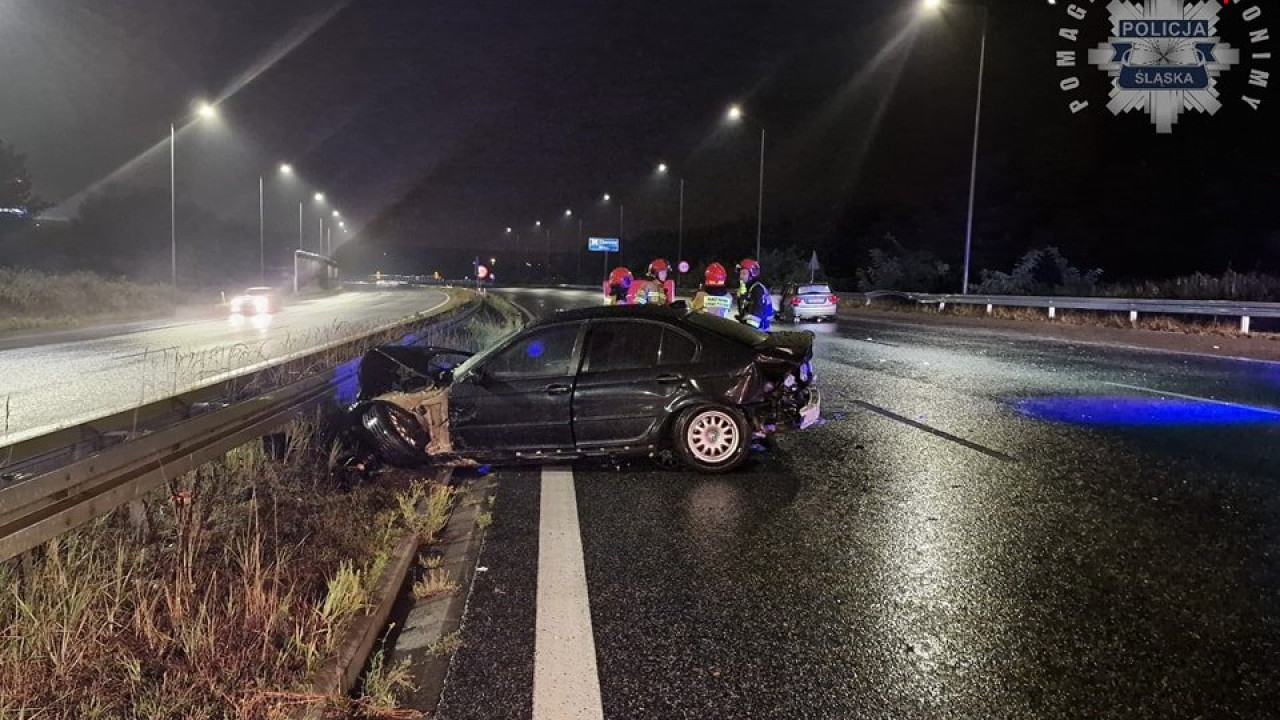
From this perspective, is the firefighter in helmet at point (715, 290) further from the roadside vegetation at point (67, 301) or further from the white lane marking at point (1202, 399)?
the roadside vegetation at point (67, 301)

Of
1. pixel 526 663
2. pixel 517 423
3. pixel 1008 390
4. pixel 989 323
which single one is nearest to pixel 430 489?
pixel 517 423

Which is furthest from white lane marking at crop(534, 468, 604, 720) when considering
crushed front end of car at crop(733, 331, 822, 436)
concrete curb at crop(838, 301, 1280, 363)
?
concrete curb at crop(838, 301, 1280, 363)

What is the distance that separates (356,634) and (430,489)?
2.82m

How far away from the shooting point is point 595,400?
7.14 meters

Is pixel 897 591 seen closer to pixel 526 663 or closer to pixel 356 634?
pixel 526 663

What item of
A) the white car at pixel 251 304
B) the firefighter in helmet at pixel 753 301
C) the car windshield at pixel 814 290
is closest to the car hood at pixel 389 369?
the firefighter in helmet at pixel 753 301

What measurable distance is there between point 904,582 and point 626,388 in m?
3.06

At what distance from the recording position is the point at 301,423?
7852mm

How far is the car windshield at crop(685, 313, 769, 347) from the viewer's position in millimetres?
7504

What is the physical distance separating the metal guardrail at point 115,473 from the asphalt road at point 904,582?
1862 mm

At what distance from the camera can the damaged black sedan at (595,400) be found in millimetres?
7090

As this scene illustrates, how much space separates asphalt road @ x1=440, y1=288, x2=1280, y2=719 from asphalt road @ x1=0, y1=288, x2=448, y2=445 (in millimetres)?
4550

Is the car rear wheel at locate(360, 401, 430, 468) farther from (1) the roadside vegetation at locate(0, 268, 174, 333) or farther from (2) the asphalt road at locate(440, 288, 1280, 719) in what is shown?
(1) the roadside vegetation at locate(0, 268, 174, 333)

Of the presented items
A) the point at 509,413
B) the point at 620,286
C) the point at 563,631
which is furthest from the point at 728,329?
the point at 620,286
